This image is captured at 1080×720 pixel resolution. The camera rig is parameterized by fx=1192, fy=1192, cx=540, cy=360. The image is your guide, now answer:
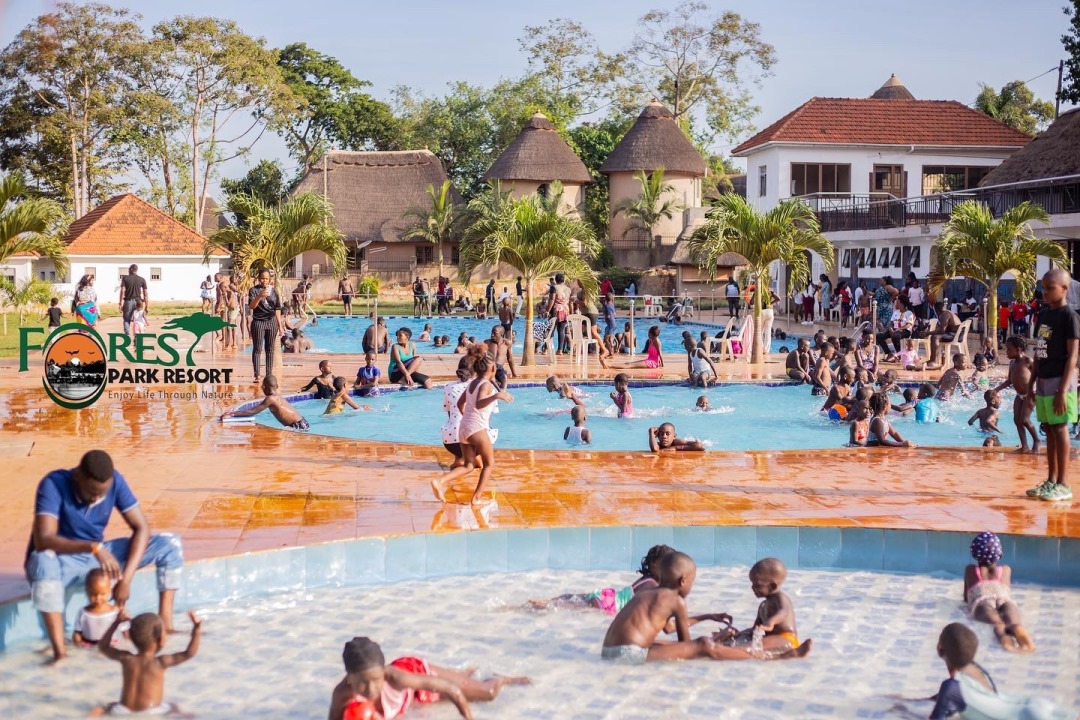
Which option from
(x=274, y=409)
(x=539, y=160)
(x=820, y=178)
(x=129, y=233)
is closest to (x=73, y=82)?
(x=129, y=233)


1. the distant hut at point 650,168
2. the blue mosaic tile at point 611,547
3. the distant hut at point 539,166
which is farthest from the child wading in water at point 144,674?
the distant hut at point 539,166

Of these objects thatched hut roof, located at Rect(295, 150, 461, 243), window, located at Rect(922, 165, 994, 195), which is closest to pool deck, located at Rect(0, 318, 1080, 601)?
window, located at Rect(922, 165, 994, 195)

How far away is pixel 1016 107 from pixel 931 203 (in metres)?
23.6

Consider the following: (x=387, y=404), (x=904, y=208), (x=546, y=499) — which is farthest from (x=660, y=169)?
(x=546, y=499)

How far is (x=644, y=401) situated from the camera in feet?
56.1

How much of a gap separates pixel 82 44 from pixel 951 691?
4585 centimetres

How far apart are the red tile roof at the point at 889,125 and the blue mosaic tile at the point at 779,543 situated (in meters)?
32.3

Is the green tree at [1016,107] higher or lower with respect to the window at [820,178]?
higher

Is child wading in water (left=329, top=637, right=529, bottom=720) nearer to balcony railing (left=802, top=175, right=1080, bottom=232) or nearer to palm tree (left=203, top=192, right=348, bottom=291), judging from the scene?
palm tree (left=203, top=192, right=348, bottom=291)

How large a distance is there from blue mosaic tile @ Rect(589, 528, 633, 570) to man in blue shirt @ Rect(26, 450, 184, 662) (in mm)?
3003

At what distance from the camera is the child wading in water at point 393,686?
196 inches

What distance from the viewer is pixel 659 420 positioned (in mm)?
15344

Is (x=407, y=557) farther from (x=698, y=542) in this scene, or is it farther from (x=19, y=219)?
(x=19, y=219)

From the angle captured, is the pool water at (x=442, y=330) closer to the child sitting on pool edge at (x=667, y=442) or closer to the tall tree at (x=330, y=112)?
the child sitting on pool edge at (x=667, y=442)
